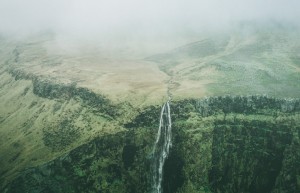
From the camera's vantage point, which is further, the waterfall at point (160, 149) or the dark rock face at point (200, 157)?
the waterfall at point (160, 149)

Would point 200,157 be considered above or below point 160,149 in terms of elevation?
below

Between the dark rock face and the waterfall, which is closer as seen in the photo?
the dark rock face

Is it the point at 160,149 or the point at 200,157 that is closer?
the point at 200,157

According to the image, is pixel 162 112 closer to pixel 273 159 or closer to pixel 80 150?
pixel 80 150

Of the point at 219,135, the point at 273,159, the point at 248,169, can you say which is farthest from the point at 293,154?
the point at 219,135
